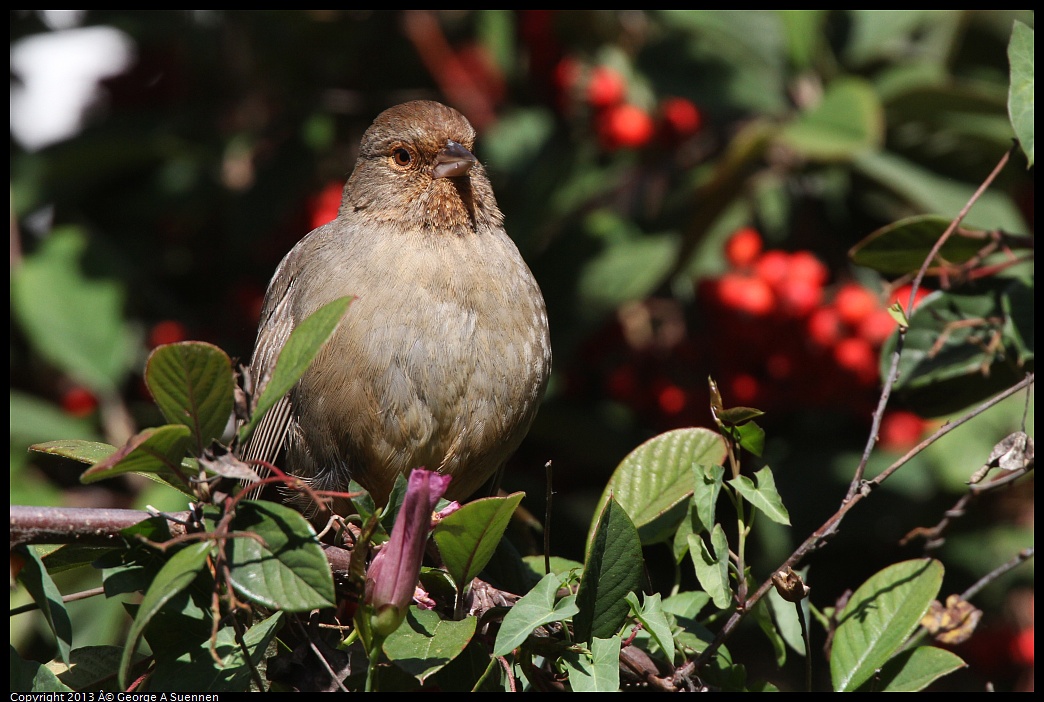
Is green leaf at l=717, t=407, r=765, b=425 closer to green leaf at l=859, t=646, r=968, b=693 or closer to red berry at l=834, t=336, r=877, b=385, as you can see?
green leaf at l=859, t=646, r=968, b=693

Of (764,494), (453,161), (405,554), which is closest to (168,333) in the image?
(453,161)

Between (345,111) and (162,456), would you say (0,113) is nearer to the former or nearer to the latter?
(345,111)

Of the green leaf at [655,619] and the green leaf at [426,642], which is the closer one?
the green leaf at [426,642]

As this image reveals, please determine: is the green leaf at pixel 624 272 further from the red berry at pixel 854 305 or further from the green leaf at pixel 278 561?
the green leaf at pixel 278 561

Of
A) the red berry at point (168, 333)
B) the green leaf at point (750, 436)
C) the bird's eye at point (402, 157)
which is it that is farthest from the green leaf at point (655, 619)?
the red berry at point (168, 333)

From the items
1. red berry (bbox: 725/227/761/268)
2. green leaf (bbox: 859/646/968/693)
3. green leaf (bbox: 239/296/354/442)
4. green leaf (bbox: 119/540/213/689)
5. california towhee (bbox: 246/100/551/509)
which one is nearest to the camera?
green leaf (bbox: 119/540/213/689)

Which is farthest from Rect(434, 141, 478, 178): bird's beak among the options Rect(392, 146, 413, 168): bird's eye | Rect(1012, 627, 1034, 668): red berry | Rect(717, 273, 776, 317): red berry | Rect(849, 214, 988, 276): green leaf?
Rect(1012, 627, 1034, 668): red berry
